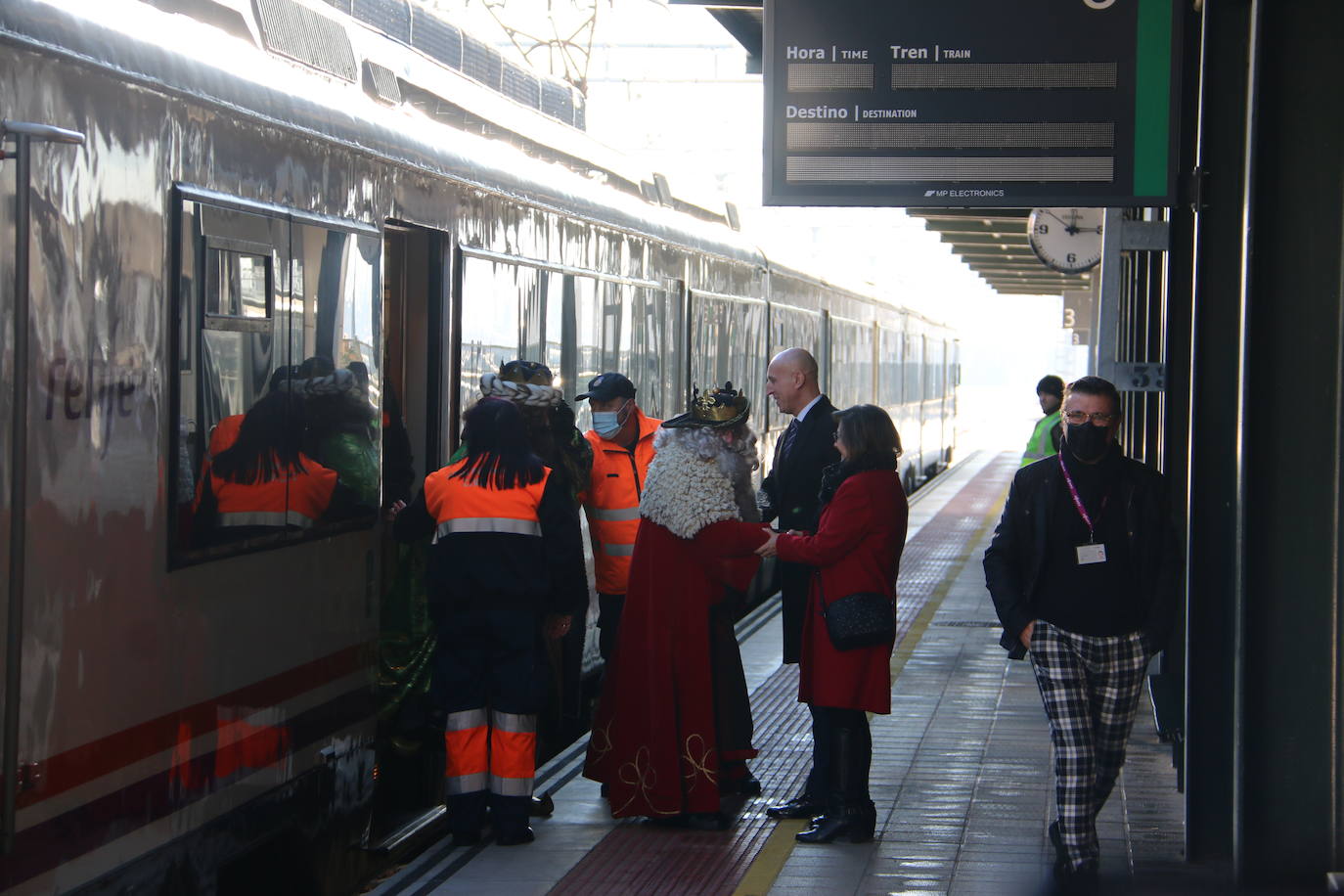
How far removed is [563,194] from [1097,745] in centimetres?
373

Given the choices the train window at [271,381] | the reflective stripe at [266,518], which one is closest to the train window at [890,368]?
the train window at [271,381]

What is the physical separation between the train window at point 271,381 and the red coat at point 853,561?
4.98 ft

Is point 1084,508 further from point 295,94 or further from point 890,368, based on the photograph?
point 890,368

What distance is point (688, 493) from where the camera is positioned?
5879 millimetres

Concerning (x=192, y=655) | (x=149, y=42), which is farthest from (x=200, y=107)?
(x=192, y=655)

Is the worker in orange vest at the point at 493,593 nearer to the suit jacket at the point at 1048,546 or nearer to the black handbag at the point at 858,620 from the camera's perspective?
the black handbag at the point at 858,620

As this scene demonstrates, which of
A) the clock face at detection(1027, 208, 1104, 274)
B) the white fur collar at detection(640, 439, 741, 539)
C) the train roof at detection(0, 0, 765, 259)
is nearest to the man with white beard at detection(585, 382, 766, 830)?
the white fur collar at detection(640, 439, 741, 539)

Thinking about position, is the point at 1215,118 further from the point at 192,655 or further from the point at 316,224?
the point at 192,655

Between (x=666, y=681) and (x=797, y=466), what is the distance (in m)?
1.06

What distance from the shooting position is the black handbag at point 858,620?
5805 mm

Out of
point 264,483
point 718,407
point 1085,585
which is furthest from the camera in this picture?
point 718,407

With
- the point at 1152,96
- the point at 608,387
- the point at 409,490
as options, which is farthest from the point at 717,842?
the point at 1152,96

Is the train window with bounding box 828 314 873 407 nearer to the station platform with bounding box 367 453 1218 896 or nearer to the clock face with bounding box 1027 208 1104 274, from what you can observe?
the clock face with bounding box 1027 208 1104 274

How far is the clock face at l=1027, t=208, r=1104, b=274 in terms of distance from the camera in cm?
1510
